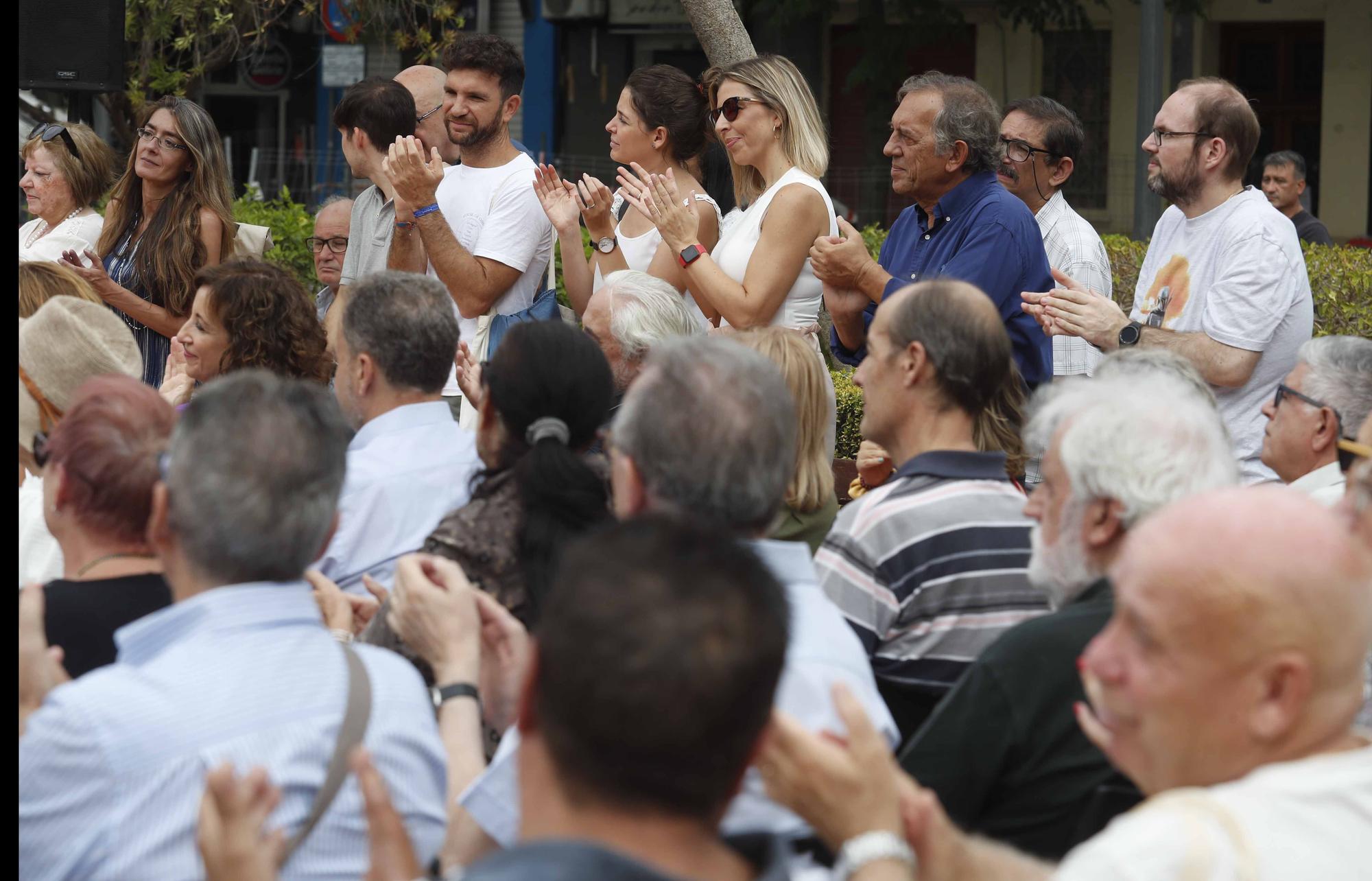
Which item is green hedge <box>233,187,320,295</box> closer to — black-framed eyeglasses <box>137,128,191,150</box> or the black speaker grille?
the black speaker grille

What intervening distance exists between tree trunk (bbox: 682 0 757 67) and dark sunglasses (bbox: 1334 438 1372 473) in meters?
4.38

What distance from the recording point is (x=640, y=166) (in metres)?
5.30

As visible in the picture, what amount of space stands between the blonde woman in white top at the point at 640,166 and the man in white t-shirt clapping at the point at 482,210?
0.16 metres

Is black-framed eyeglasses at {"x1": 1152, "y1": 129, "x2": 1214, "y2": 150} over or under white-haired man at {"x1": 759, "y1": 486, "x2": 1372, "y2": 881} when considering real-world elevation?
over

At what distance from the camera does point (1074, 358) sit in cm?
581

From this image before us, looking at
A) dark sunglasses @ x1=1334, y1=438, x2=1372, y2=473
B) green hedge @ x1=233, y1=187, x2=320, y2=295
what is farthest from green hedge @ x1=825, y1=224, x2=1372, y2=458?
dark sunglasses @ x1=1334, y1=438, x2=1372, y2=473

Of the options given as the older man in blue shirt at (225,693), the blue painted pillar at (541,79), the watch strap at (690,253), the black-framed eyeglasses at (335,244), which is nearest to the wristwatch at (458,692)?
the older man in blue shirt at (225,693)

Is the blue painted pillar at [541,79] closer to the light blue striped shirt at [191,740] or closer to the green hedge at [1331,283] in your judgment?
the green hedge at [1331,283]

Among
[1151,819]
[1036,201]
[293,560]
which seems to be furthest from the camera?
[1036,201]

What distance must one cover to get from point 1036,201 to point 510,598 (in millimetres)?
3925

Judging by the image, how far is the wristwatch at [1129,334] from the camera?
471 centimetres

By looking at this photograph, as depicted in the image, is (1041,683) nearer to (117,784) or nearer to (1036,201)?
(117,784)

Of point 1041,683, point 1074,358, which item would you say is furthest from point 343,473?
point 1074,358

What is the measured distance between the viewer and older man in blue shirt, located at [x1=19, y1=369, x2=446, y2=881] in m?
2.04
